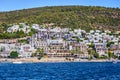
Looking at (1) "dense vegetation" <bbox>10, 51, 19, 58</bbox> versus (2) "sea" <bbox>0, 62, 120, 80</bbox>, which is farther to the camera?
(1) "dense vegetation" <bbox>10, 51, 19, 58</bbox>

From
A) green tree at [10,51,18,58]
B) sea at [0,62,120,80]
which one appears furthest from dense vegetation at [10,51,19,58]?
sea at [0,62,120,80]

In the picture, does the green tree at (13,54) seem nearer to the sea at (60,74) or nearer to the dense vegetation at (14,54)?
the dense vegetation at (14,54)

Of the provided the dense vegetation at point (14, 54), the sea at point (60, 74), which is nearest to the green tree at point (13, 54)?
the dense vegetation at point (14, 54)

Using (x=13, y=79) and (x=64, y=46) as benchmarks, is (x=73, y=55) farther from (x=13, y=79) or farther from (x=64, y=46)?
(x=13, y=79)

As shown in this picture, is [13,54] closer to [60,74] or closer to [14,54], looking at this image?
[14,54]

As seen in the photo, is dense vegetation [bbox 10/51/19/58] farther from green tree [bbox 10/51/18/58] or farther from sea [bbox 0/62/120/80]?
sea [bbox 0/62/120/80]

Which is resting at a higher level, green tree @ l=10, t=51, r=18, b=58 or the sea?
green tree @ l=10, t=51, r=18, b=58

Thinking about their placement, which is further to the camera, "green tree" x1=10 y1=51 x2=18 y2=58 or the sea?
"green tree" x1=10 y1=51 x2=18 y2=58

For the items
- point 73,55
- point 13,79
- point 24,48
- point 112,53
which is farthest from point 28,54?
point 13,79

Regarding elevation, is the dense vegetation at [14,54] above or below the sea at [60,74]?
above

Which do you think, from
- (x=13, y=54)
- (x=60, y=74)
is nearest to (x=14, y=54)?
(x=13, y=54)

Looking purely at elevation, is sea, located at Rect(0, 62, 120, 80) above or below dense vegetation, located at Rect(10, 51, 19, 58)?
below
